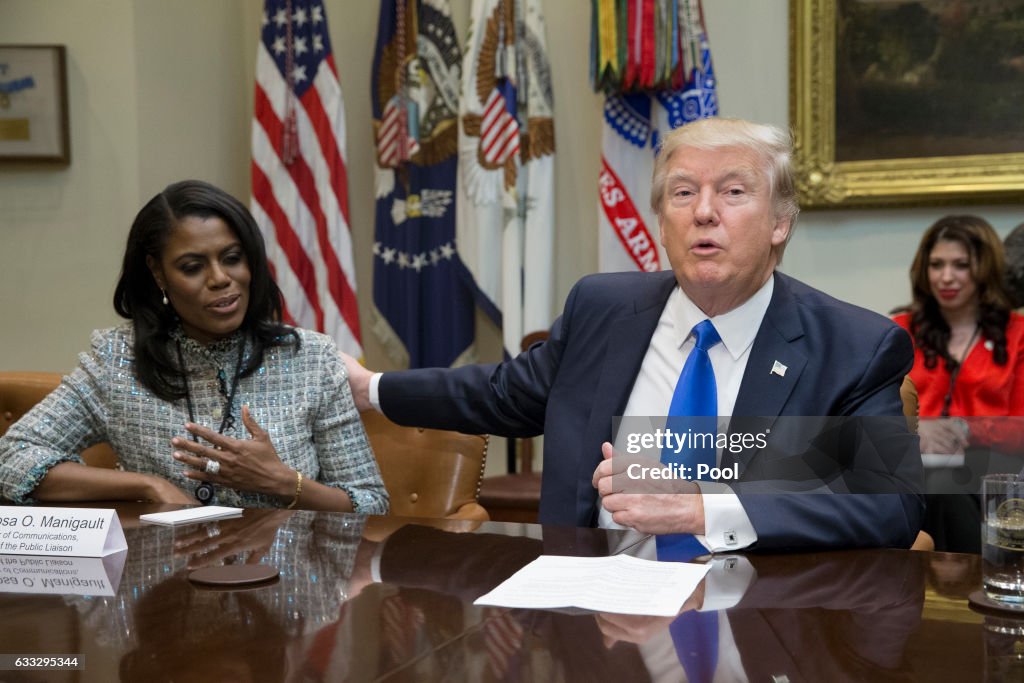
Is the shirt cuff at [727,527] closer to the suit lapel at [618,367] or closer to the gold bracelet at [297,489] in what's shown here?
the suit lapel at [618,367]

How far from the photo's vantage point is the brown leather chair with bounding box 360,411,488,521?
2670 mm

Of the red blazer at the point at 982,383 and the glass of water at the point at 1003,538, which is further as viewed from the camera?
the red blazer at the point at 982,383

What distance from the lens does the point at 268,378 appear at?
8.50 feet

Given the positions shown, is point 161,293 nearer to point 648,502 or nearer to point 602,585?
point 648,502

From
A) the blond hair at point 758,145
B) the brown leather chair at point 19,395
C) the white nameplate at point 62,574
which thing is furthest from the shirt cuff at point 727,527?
Result: the brown leather chair at point 19,395

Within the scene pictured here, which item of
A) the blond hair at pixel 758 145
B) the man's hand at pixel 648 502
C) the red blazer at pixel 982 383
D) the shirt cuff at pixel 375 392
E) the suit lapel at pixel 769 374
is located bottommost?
the red blazer at pixel 982 383

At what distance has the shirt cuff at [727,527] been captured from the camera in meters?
1.74

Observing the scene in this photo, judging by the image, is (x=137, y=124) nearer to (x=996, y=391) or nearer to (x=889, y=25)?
(x=889, y=25)

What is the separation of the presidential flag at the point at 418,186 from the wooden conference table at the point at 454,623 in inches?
131

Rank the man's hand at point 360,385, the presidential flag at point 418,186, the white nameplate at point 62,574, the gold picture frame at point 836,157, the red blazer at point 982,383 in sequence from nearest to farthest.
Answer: the white nameplate at point 62,574 → the man's hand at point 360,385 → the red blazer at point 982,383 → the gold picture frame at point 836,157 → the presidential flag at point 418,186

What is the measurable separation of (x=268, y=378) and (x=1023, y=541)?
1745mm

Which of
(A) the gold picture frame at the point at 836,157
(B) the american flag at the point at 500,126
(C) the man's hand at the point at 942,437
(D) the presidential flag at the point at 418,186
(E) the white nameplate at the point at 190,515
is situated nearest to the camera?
(C) the man's hand at the point at 942,437

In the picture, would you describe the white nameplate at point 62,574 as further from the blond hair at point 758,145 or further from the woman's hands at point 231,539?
the blond hair at point 758,145

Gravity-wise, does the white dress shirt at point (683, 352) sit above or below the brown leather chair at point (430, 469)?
above
